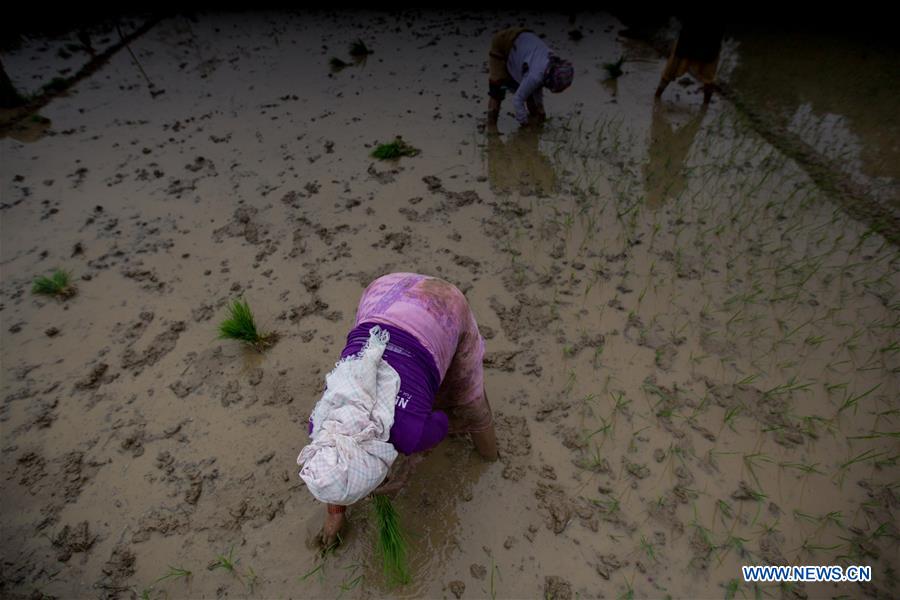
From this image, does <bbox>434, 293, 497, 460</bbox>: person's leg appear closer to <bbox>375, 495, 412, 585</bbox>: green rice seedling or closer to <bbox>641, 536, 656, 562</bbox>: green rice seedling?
<bbox>375, 495, 412, 585</bbox>: green rice seedling

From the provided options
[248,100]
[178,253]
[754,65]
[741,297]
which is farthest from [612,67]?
[178,253]

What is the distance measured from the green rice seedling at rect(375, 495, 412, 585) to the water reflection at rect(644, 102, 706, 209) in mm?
2898

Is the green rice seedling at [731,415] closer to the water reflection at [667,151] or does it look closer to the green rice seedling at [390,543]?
the green rice seedling at [390,543]

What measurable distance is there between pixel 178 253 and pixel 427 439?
9.47 feet

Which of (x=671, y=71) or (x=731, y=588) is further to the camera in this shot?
(x=671, y=71)

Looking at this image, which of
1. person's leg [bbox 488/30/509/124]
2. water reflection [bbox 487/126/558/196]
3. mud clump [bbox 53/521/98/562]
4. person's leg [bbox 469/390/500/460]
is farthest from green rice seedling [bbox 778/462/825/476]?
person's leg [bbox 488/30/509/124]

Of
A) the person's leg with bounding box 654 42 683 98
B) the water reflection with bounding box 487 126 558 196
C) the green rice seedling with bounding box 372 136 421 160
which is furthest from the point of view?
the person's leg with bounding box 654 42 683 98

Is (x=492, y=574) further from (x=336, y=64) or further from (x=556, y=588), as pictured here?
(x=336, y=64)

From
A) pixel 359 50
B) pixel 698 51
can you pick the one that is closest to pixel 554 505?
pixel 698 51

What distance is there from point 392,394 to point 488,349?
1.32m

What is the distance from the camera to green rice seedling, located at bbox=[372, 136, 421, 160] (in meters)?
4.03

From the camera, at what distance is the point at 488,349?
2.57 m

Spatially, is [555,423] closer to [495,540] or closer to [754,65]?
[495,540]

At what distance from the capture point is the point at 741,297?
2691 mm
